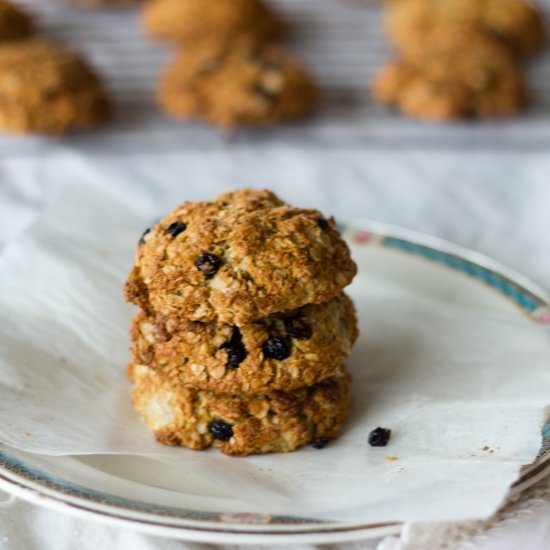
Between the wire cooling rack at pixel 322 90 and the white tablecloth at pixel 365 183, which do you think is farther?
the wire cooling rack at pixel 322 90

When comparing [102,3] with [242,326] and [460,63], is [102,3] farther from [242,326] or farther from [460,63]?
[242,326]

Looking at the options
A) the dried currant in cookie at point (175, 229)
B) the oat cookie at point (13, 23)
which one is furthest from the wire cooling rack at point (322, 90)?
the dried currant in cookie at point (175, 229)

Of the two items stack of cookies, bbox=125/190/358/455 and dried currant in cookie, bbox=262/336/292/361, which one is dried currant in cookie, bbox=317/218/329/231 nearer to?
stack of cookies, bbox=125/190/358/455

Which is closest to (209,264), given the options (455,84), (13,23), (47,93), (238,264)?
(238,264)

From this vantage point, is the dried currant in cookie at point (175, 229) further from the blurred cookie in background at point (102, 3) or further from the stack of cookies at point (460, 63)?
the blurred cookie in background at point (102, 3)

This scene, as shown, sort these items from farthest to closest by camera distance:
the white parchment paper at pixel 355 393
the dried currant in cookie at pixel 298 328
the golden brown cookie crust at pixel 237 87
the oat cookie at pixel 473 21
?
1. the oat cookie at pixel 473 21
2. the golden brown cookie crust at pixel 237 87
3. the dried currant in cookie at pixel 298 328
4. the white parchment paper at pixel 355 393

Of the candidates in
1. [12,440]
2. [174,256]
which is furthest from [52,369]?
[174,256]

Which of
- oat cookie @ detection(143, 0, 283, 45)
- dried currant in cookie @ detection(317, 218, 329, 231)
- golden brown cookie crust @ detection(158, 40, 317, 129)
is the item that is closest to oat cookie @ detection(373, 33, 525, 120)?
golden brown cookie crust @ detection(158, 40, 317, 129)
